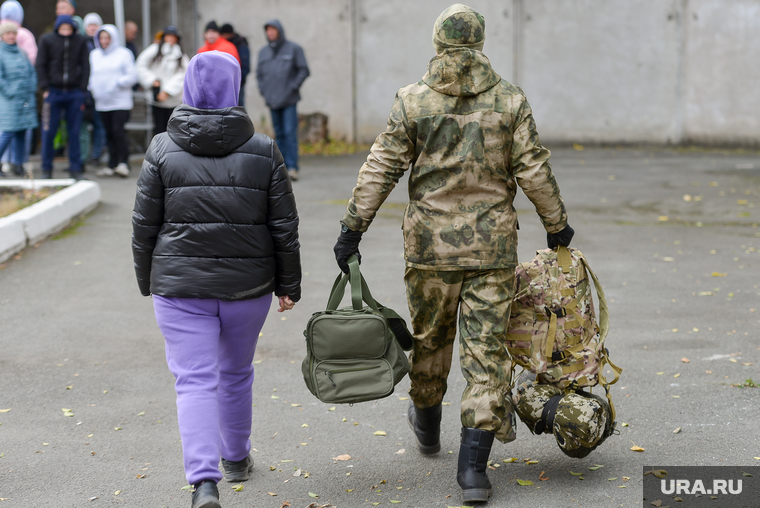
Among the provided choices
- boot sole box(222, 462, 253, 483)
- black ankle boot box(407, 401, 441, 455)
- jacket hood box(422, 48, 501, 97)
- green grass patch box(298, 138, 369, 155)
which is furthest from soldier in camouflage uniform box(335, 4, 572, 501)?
green grass patch box(298, 138, 369, 155)

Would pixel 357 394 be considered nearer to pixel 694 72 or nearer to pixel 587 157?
pixel 587 157

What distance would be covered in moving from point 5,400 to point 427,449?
241 centimetres

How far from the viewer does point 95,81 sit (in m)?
11.9

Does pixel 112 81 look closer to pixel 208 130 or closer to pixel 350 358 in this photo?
pixel 208 130

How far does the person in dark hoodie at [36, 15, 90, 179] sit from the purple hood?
8.58m

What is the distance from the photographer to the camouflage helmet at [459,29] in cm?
353

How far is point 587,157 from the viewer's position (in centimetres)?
1647

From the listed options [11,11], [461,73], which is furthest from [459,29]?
[11,11]

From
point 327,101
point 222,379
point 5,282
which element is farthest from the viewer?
point 327,101

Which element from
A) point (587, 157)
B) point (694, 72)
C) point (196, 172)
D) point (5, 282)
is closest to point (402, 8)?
point (587, 157)

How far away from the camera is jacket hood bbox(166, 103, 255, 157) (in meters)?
3.30

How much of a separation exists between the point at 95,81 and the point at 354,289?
957 centimetres

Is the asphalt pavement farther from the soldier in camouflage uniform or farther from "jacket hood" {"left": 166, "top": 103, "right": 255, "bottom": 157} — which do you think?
"jacket hood" {"left": 166, "top": 103, "right": 255, "bottom": 157}

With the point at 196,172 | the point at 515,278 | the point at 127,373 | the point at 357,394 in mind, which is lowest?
the point at 127,373
